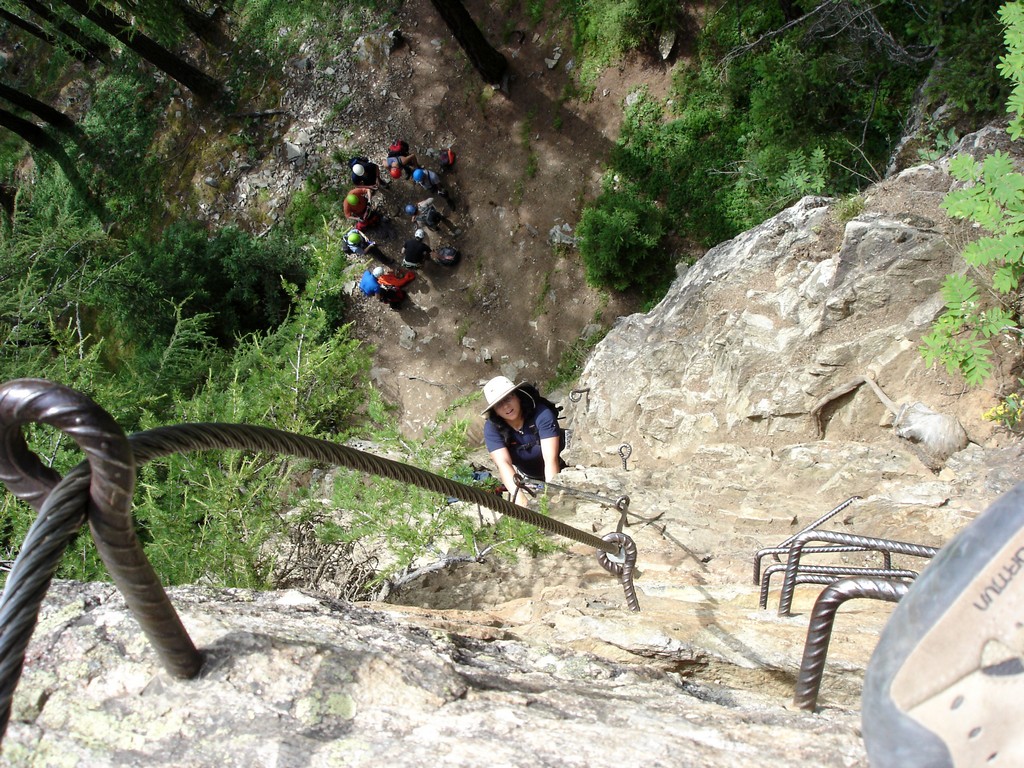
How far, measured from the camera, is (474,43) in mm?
10836

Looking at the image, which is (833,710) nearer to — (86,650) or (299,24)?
(86,650)

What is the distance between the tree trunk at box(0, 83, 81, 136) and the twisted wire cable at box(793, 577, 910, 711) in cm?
1861

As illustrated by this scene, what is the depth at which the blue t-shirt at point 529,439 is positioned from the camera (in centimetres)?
602

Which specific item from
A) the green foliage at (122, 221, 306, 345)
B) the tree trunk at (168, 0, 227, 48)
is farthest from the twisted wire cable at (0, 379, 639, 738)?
the tree trunk at (168, 0, 227, 48)

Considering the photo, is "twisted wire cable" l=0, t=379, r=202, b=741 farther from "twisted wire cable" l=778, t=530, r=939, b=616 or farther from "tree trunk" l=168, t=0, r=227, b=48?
"tree trunk" l=168, t=0, r=227, b=48

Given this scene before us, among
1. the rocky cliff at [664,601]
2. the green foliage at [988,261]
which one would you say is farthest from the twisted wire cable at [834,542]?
the green foliage at [988,261]

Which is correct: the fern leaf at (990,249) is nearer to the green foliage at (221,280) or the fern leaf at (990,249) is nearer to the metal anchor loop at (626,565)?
the metal anchor loop at (626,565)

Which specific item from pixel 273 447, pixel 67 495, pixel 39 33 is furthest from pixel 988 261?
pixel 39 33

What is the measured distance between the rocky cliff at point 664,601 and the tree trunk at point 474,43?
621 centimetres

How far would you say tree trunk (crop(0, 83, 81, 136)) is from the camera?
46.7 feet

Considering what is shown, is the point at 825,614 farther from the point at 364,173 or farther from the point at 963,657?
the point at 364,173

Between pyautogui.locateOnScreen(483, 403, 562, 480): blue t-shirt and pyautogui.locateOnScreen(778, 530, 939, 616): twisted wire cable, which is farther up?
pyautogui.locateOnScreen(483, 403, 562, 480): blue t-shirt

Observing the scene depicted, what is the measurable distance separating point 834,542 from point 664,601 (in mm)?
1442

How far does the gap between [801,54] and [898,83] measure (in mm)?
1202
